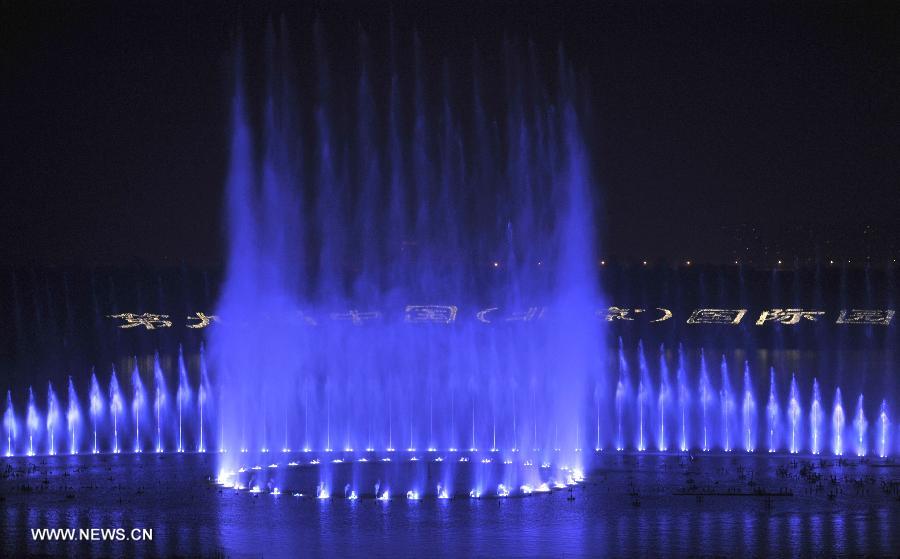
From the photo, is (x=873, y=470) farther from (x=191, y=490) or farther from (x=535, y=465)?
(x=191, y=490)

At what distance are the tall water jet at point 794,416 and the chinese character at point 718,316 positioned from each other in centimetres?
2507

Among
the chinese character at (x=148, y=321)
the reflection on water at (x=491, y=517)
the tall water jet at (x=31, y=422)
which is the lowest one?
the reflection on water at (x=491, y=517)

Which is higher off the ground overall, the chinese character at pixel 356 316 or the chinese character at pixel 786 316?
the chinese character at pixel 356 316

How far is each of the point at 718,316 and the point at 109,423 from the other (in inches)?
1683

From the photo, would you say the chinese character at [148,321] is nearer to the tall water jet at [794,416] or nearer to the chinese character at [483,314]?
the chinese character at [483,314]

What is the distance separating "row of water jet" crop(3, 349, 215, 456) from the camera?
31297 millimetres

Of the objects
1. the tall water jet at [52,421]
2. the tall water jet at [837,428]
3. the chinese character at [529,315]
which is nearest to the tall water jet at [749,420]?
the tall water jet at [837,428]

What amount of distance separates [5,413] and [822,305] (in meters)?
53.2

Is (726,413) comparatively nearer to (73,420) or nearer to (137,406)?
(137,406)

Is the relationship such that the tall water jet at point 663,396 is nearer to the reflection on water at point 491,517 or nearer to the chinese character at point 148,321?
the reflection on water at point 491,517

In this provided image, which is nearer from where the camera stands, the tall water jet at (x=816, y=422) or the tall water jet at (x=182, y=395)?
the tall water jet at (x=816, y=422)

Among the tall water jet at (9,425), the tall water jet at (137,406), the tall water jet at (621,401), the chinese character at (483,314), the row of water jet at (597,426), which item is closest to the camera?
the tall water jet at (9,425)

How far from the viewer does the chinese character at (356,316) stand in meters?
41.1

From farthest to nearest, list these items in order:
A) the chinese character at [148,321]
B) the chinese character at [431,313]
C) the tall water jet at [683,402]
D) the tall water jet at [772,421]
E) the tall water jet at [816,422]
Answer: the chinese character at [148,321] → the chinese character at [431,313] → the tall water jet at [683,402] → the tall water jet at [772,421] → the tall water jet at [816,422]
